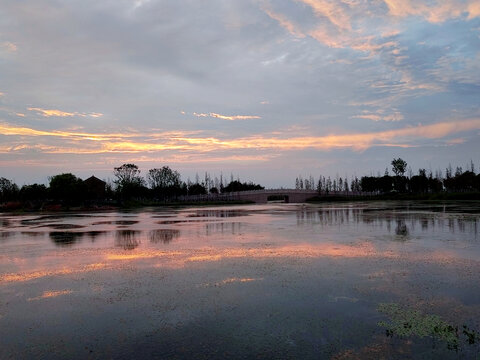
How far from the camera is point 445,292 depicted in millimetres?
8016

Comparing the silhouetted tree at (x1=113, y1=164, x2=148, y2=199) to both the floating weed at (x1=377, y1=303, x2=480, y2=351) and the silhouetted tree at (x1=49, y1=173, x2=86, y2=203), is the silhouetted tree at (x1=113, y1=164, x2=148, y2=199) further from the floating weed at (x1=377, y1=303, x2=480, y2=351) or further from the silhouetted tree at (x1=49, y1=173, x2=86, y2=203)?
the floating weed at (x1=377, y1=303, x2=480, y2=351)

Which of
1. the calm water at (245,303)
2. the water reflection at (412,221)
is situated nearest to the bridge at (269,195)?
the water reflection at (412,221)

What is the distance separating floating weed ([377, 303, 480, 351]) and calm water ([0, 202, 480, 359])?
2 centimetres

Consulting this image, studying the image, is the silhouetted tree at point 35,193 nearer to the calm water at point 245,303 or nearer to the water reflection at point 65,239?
the water reflection at point 65,239

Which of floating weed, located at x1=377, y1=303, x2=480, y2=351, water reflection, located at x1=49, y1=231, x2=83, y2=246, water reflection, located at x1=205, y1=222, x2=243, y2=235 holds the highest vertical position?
water reflection, located at x1=49, y1=231, x2=83, y2=246

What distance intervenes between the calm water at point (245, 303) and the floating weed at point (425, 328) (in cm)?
2

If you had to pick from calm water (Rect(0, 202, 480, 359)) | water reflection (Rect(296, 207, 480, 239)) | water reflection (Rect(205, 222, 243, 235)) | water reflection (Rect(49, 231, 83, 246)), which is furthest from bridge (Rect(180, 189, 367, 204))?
calm water (Rect(0, 202, 480, 359))

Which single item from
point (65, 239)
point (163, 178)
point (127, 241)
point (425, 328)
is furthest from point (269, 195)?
point (425, 328)

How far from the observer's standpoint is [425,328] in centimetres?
604

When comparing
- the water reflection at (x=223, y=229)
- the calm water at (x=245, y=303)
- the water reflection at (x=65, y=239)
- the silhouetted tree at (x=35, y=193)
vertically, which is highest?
the silhouetted tree at (x=35, y=193)

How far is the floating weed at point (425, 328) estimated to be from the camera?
5609 millimetres

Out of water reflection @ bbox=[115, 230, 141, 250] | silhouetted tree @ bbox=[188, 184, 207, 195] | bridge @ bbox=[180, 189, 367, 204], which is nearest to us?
water reflection @ bbox=[115, 230, 141, 250]

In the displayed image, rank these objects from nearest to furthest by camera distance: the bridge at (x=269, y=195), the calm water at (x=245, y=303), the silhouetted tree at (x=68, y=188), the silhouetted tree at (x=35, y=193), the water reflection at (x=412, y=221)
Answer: the calm water at (x=245, y=303) < the water reflection at (x=412, y=221) < the silhouetted tree at (x=68, y=188) < the silhouetted tree at (x=35, y=193) < the bridge at (x=269, y=195)

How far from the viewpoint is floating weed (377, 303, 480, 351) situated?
18.4 feet
